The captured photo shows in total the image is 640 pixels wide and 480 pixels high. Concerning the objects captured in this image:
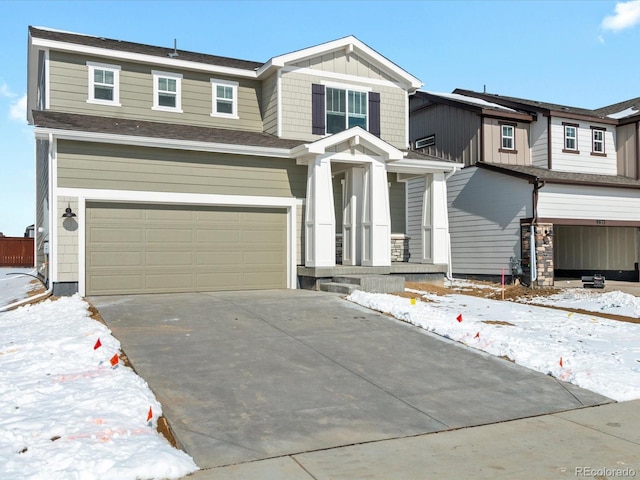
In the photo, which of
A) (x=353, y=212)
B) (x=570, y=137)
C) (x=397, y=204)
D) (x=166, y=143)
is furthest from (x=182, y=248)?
(x=570, y=137)

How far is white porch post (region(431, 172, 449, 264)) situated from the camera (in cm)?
1723

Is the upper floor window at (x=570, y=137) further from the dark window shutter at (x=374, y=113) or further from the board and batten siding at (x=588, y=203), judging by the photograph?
the dark window shutter at (x=374, y=113)

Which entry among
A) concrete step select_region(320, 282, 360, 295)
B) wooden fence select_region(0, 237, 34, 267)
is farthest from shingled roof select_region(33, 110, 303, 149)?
wooden fence select_region(0, 237, 34, 267)

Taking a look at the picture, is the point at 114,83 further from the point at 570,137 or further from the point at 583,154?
the point at 583,154

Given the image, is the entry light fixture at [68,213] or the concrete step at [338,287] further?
the concrete step at [338,287]

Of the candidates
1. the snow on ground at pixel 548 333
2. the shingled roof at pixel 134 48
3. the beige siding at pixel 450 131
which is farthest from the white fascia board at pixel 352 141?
the beige siding at pixel 450 131

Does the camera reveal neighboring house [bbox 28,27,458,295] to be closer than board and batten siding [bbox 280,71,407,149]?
Yes

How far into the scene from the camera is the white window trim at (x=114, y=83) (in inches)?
629

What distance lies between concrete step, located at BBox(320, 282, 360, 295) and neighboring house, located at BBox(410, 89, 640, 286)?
7665 millimetres

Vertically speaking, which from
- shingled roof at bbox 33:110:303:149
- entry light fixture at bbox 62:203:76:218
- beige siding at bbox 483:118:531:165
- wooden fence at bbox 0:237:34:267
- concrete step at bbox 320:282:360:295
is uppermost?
beige siding at bbox 483:118:531:165

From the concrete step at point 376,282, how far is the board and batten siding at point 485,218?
6787 millimetres

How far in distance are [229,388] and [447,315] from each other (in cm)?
591

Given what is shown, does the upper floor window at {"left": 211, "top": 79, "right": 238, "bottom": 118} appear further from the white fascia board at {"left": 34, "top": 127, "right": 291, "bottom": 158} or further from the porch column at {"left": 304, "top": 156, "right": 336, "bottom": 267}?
the porch column at {"left": 304, "top": 156, "right": 336, "bottom": 267}

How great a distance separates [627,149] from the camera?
23031 mm
